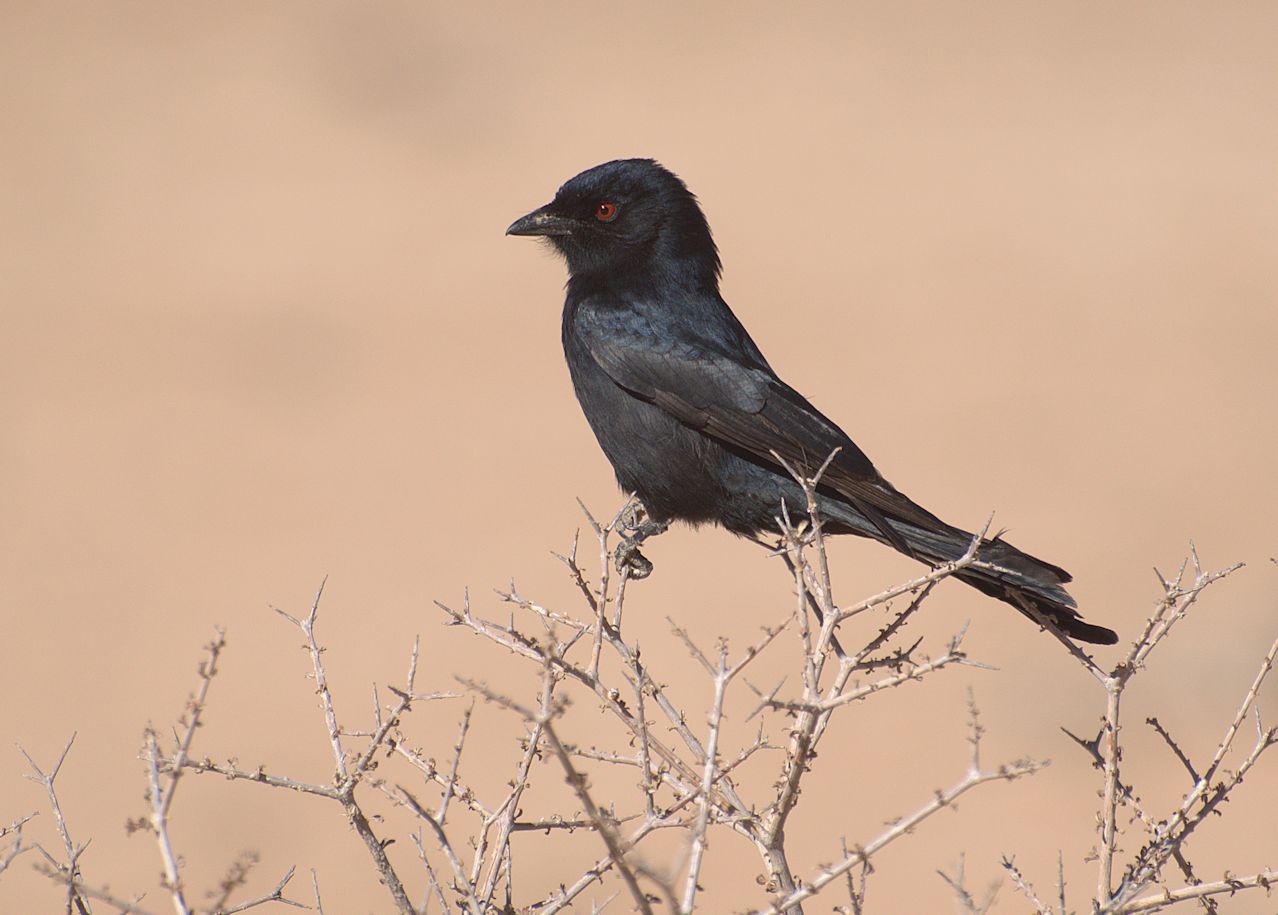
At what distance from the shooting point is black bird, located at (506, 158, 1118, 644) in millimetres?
5184

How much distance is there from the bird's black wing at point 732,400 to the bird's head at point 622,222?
44 cm

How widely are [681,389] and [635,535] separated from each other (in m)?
0.60

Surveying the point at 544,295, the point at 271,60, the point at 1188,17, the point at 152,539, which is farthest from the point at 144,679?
the point at 1188,17

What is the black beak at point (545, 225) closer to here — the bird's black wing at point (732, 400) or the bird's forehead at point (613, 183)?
the bird's forehead at point (613, 183)

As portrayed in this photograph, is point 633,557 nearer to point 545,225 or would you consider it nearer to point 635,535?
point 635,535

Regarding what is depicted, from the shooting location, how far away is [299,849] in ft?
29.3

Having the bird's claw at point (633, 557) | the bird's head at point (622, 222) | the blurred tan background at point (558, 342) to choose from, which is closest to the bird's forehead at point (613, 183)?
the bird's head at point (622, 222)

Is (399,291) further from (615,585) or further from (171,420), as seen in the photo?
(615,585)

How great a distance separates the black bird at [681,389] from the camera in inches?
204

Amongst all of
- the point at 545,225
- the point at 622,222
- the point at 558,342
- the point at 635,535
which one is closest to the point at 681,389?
the point at 635,535

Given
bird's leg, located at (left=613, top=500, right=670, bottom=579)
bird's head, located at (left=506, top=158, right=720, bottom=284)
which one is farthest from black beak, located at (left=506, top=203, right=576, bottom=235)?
bird's leg, located at (left=613, top=500, right=670, bottom=579)

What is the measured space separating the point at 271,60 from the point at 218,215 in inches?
194

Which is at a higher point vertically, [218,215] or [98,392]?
[218,215]

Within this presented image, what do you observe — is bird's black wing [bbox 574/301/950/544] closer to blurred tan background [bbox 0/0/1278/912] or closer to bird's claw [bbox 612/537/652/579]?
bird's claw [bbox 612/537/652/579]
